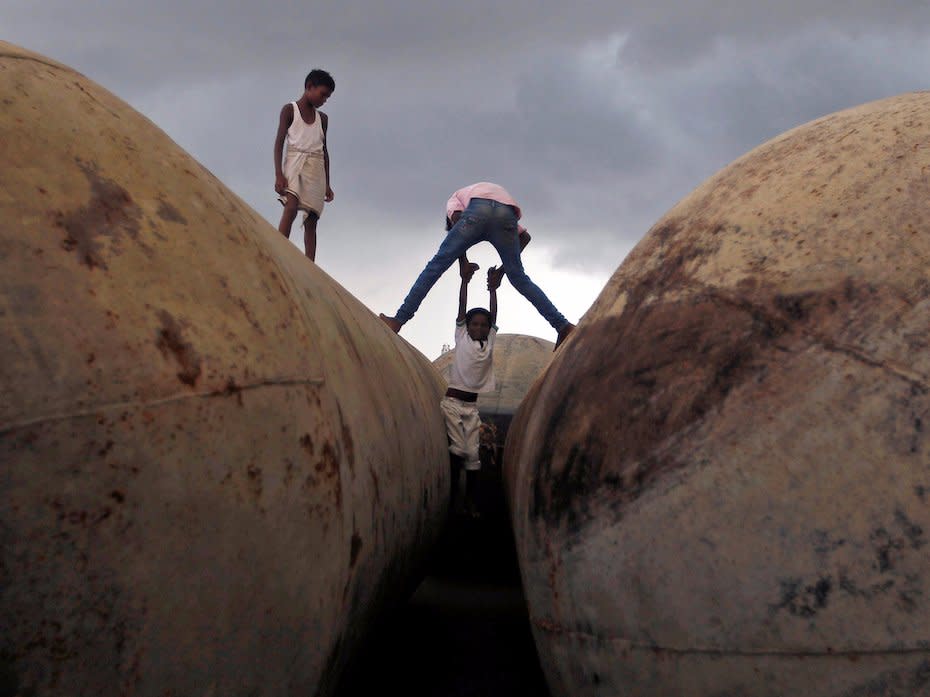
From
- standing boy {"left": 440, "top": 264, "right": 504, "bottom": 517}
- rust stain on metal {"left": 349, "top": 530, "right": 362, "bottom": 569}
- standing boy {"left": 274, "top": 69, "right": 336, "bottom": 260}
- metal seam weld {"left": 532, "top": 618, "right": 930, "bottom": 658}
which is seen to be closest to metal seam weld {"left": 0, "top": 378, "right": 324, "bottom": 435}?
rust stain on metal {"left": 349, "top": 530, "right": 362, "bottom": 569}

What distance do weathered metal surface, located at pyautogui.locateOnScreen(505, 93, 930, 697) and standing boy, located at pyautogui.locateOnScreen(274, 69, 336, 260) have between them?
361 cm

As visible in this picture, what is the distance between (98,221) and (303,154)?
3.92 m

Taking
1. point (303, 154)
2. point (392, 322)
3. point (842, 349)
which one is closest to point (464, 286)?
point (392, 322)

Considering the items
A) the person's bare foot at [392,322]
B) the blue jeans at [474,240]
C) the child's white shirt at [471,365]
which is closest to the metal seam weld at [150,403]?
the child's white shirt at [471,365]

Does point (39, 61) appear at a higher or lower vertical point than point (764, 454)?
higher

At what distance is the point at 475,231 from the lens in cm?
471

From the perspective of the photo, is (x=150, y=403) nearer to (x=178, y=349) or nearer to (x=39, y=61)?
(x=178, y=349)

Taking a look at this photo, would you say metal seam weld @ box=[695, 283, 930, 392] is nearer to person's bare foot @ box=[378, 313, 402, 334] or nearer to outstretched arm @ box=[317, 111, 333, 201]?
person's bare foot @ box=[378, 313, 402, 334]

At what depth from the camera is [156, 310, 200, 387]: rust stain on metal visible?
48.8 inches

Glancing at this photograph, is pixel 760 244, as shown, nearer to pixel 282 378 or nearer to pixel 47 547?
pixel 282 378

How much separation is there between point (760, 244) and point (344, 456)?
0.86 meters

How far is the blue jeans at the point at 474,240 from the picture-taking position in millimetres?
4402

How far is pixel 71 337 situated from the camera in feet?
3.79

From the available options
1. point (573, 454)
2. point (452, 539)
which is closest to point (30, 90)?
point (573, 454)
